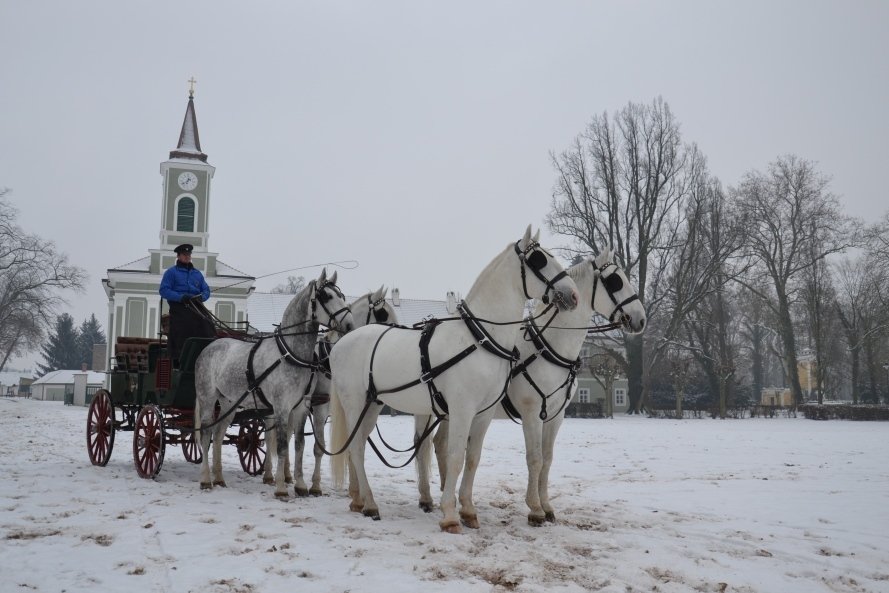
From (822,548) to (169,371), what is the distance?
783 cm

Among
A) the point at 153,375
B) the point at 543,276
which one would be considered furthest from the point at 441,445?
the point at 153,375

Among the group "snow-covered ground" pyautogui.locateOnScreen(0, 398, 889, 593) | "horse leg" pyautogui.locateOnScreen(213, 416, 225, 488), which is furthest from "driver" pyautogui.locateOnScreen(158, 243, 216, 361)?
"snow-covered ground" pyautogui.locateOnScreen(0, 398, 889, 593)

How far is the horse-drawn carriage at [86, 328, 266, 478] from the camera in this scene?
8523 millimetres

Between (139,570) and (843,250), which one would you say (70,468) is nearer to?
(139,570)

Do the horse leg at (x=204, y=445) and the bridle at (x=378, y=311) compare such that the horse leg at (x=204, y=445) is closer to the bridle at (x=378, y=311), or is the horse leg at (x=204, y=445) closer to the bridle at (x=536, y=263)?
the bridle at (x=378, y=311)

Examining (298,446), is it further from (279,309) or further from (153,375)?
(279,309)

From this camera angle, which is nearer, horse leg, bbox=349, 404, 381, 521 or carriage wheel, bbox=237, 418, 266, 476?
horse leg, bbox=349, 404, 381, 521

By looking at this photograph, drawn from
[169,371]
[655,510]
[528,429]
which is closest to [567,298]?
[528,429]

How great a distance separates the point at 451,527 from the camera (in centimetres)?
564

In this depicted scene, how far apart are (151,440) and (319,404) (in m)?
2.19

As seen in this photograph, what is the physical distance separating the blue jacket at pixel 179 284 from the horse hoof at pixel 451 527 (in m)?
4.91

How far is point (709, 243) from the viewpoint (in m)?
32.5

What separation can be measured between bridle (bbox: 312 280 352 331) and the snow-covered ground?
79.2 inches

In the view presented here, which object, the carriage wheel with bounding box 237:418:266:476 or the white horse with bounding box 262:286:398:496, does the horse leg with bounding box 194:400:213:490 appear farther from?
the carriage wheel with bounding box 237:418:266:476
